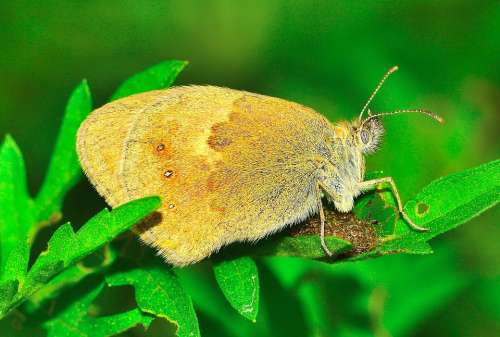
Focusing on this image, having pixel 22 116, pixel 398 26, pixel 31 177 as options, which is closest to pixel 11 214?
pixel 31 177

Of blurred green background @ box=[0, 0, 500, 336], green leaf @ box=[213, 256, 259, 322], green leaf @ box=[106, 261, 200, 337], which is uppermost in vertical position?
green leaf @ box=[213, 256, 259, 322]

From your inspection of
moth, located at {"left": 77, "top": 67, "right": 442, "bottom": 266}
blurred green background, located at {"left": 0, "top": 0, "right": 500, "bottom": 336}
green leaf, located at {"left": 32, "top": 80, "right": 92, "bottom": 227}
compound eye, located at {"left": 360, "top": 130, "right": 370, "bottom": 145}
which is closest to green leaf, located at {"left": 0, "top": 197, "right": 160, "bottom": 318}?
moth, located at {"left": 77, "top": 67, "right": 442, "bottom": 266}

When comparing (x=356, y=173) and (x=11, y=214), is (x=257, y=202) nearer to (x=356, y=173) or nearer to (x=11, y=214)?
(x=356, y=173)

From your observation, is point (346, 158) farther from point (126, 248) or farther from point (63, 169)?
point (63, 169)

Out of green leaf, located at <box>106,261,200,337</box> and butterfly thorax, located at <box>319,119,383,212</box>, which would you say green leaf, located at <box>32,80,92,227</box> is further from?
butterfly thorax, located at <box>319,119,383,212</box>

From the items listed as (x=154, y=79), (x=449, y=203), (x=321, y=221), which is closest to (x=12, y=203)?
(x=154, y=79)
